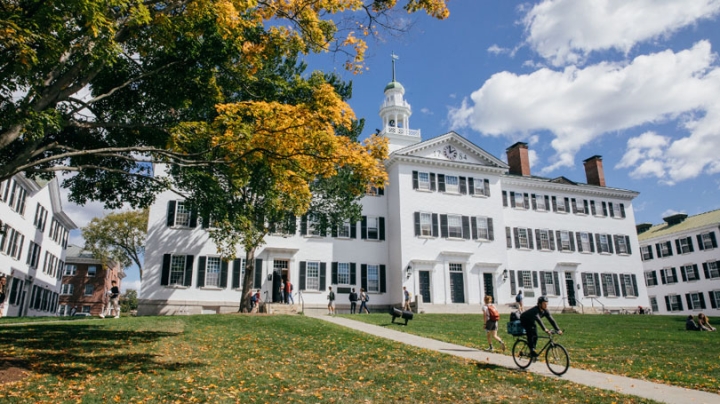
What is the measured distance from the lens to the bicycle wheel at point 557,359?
9898 mm

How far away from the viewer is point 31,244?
117 ft

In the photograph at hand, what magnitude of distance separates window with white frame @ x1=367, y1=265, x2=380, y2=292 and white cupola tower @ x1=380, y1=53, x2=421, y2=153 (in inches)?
428

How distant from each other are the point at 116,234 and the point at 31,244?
352 inches

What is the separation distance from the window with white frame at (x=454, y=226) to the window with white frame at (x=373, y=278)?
5502 millimetres

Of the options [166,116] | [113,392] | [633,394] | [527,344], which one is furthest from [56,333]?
[633,394]

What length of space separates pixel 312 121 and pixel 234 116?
153 cm

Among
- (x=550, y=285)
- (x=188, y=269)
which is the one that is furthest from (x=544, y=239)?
(x=188, y=269)

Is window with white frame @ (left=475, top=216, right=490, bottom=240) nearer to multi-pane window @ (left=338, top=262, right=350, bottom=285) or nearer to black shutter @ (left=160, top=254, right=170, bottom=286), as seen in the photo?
multi-pane window @ (left=338, top=262, right=350, bottom=285)

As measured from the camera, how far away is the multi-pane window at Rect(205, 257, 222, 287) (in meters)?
28.2

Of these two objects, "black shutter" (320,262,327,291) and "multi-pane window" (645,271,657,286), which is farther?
"multi-pane window" (645,271,657,286)

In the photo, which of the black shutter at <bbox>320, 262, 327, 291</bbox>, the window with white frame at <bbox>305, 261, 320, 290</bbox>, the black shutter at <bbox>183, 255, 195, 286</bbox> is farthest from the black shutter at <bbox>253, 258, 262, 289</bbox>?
the black shutter at <bbox>320, 262, 327, 291</bbox>

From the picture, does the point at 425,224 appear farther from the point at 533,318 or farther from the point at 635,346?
the point at 533,318

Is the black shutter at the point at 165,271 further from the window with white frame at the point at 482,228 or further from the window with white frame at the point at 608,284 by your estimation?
the window with white frame at the point at 608,284

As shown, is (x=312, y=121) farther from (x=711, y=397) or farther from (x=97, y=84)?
(x=711, y=397)
